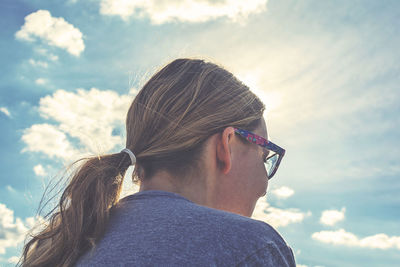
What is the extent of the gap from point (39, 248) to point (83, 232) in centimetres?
47

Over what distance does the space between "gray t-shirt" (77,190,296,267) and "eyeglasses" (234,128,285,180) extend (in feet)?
3.30

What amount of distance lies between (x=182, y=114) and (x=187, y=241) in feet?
3.58

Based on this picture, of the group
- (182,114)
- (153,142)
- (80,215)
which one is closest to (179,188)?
(153,142)

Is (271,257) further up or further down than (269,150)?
further down

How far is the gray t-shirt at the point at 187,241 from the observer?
2.13 m

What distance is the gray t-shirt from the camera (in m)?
2.13

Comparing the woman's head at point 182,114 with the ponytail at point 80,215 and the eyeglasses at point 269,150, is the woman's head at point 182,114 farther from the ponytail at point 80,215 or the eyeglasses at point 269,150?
the ponytail at point 80,215

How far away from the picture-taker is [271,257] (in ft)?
7.34

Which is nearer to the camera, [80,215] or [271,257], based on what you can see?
[271,257]

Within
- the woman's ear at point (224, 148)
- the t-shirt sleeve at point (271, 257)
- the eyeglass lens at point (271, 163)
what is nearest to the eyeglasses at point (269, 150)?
the eyeglass lens at point (271, 163)

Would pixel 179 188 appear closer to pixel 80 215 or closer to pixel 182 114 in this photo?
pixel 182 114

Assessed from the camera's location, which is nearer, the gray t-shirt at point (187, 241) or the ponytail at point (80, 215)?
the gray t-shirt at point (187, 241)

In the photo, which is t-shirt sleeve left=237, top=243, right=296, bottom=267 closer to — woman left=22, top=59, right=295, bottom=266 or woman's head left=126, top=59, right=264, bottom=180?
woman left=22, top=59, right=295, bottom=266

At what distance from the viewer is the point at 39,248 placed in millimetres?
2859
